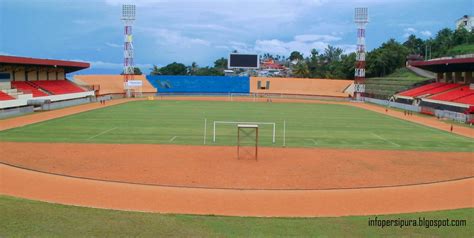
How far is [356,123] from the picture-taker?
1640 inches

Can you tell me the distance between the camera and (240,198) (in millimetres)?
15562

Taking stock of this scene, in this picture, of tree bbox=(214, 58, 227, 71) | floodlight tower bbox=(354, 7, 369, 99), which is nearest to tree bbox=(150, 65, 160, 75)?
tree bbox=(214, 58, 227, 71)

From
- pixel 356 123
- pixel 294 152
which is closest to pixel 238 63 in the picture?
pixel 356 123

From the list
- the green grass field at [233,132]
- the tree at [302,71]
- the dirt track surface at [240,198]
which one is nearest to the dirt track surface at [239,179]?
the dirt track surface at [240,198]

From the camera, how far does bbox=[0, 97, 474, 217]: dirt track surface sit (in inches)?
576

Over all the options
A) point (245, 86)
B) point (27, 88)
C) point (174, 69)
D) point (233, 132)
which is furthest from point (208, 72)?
point (233, 132)

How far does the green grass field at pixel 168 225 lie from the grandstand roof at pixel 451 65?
1870 inches

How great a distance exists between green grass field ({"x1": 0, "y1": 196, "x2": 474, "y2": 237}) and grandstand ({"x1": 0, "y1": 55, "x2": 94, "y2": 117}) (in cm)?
3609

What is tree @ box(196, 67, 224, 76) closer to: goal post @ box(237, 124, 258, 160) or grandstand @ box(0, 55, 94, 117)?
grandstand @ box(0, 55, 94, 117)

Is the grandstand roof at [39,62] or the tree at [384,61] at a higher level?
the tree at [384,61]

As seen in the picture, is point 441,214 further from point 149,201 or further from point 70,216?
point 70,216

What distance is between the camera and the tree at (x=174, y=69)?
430ft

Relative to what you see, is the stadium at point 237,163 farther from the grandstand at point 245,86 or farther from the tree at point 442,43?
the tree at point 442,43

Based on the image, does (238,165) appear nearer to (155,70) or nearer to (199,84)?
(199,84)
